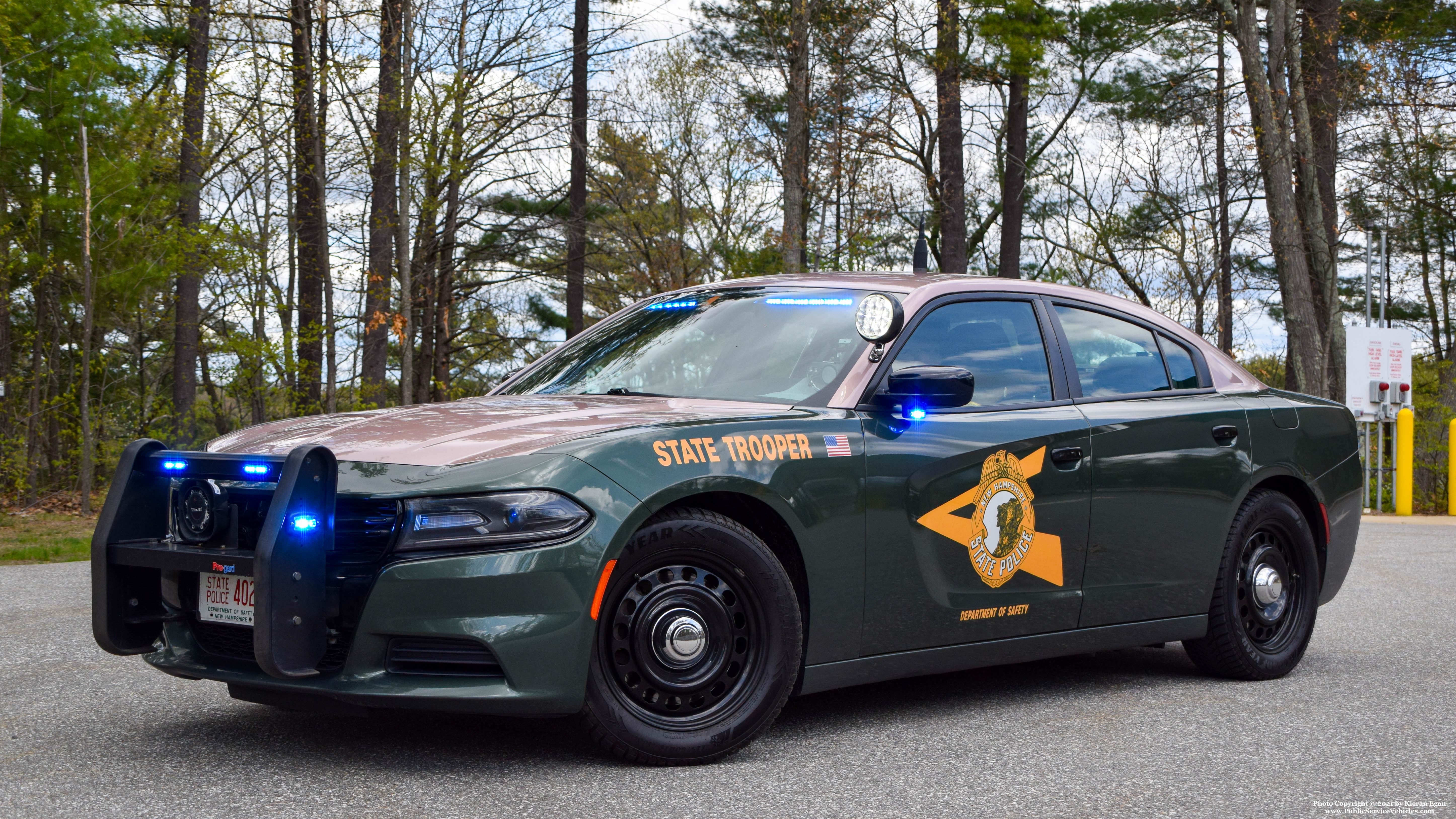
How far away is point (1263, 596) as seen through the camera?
5.52m

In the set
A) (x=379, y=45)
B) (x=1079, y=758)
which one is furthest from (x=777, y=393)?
(x=379, y=45)

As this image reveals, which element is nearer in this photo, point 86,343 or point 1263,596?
point 1263,596

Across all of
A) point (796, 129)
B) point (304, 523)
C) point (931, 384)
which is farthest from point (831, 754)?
point (796, 129)

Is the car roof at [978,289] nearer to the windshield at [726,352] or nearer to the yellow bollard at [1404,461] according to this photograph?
the windshield at [726,352]

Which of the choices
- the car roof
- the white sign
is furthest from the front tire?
the white sign

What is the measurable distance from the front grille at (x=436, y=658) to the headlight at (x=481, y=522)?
25 cm

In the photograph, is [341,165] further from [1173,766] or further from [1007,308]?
[1173,766]

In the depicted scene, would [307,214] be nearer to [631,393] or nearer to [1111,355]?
[631,393]

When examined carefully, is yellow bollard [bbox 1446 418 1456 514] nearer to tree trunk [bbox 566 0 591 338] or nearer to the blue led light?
tree trunk [bbox 566 0 591 338]

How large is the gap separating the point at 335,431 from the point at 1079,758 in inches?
98.4

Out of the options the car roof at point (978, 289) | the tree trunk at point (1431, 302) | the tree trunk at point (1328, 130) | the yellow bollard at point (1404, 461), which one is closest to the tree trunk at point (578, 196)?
the tree trunk at point (1328, 130)

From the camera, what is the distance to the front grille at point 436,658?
334cm

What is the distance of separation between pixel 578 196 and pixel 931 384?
23.5 meters

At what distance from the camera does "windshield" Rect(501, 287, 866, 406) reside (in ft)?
14.3
